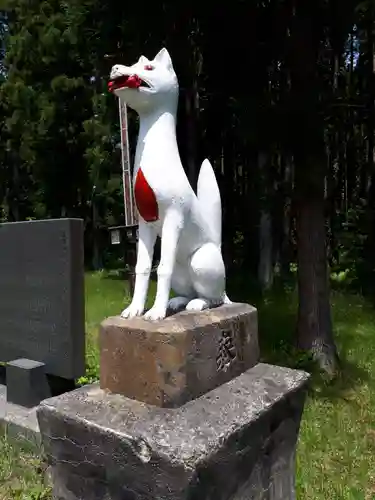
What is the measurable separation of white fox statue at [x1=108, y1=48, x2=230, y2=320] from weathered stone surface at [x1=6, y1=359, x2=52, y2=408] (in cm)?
176

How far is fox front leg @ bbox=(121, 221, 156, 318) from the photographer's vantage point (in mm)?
2012

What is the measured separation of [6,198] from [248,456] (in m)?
15.8

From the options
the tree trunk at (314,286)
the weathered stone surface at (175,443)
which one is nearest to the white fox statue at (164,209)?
the weathered stone surface at (175,443)

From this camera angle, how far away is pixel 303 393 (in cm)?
228

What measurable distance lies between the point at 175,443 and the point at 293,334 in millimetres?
3706

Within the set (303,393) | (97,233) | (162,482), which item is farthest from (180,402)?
(97,233)

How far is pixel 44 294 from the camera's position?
3.55 metres

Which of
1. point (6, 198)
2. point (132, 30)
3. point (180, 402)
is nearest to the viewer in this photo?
point (180, 402)

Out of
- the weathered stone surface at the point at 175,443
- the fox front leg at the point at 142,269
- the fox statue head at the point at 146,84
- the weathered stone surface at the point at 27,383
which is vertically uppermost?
the fox statue head at the point at 146,84

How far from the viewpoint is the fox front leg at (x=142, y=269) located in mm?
2012

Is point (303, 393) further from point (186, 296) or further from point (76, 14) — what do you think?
point (76, 14)

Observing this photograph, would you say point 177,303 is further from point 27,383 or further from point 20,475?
point 27,383

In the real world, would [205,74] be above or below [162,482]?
above

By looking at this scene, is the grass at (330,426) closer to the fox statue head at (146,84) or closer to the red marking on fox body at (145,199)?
the red marking on fox body at (145,199)
